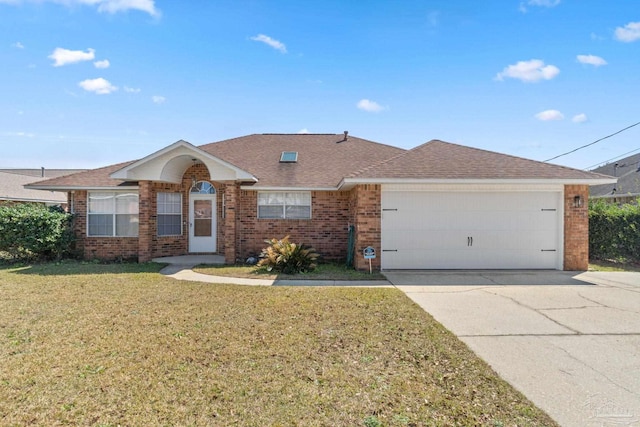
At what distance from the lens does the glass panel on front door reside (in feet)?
42.0

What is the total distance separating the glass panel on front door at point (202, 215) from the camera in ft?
42.0

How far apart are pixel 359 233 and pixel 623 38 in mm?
12408

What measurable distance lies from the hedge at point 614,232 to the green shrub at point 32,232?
61.3ft

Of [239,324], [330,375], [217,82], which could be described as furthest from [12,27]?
[330,375]

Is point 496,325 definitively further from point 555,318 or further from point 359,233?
point 359,233

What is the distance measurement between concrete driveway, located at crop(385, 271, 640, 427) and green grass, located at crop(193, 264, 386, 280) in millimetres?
893

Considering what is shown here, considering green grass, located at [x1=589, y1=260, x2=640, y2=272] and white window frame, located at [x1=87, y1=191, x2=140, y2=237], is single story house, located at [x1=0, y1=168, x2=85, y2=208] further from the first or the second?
green grass, located at [x1=589, y1=260, x2=640, y2=272]

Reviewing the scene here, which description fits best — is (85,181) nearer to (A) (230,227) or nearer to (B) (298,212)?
(A) (230,227)

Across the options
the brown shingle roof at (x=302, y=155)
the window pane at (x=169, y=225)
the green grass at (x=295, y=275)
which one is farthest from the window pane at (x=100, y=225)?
the brown shingle roof at (x=302, y=155)

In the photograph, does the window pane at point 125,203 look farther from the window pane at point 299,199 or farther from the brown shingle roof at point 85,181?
the window pane at point 299,199

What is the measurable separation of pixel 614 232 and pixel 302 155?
38.1 feet

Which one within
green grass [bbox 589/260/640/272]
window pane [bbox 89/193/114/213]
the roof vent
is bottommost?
green grass [bbox 589/260/640/272]

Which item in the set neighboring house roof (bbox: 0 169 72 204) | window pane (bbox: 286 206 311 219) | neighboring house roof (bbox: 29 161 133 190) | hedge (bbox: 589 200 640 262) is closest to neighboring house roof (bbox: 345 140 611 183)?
window pane (bbox: 286 206 311 219)

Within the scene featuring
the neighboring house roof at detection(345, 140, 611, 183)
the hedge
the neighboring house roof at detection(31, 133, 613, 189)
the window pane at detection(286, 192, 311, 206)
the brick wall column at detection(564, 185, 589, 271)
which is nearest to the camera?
the neighboring house roof at detection(345, 140, 611, 183)
